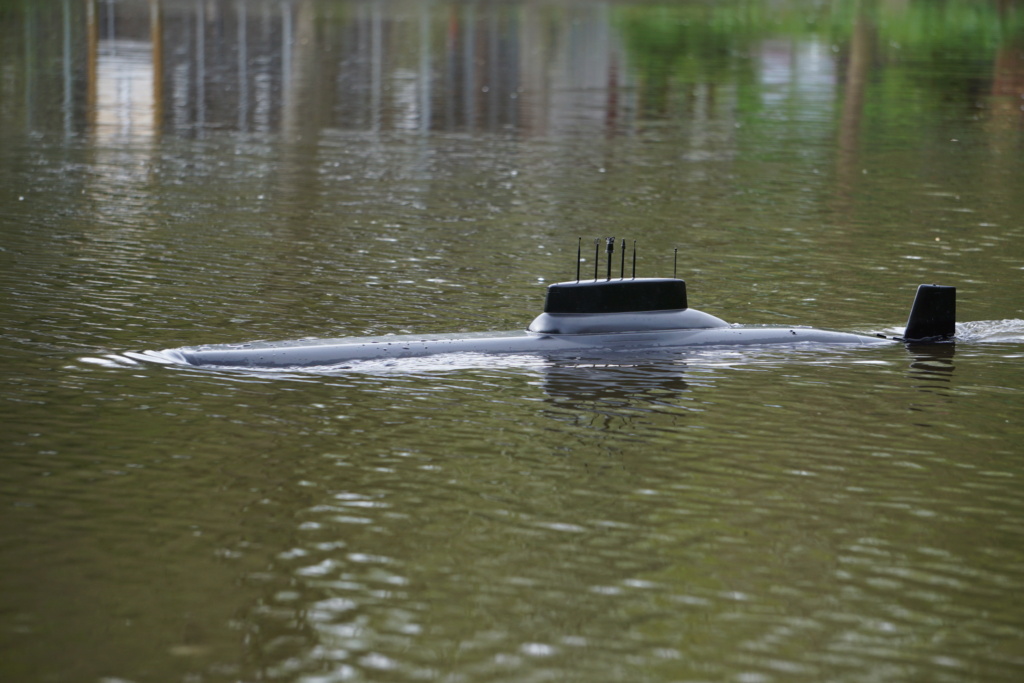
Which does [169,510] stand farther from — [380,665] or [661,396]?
[661,396]

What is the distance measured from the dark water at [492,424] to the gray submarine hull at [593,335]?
14.3 inches

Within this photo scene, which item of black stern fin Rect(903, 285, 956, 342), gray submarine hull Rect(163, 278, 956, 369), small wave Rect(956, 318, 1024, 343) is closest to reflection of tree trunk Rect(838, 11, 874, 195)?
small wave Rect(956, 318, 1024, 343)

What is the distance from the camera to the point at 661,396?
1641 centimetres

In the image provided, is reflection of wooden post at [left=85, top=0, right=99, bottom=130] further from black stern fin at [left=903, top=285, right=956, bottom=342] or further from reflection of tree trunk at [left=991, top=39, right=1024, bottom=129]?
black stern fin at [left=903, top=285, right=956, bottom=342]

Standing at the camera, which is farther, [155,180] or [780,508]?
[155,180]

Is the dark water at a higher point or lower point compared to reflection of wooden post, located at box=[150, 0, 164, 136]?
lower

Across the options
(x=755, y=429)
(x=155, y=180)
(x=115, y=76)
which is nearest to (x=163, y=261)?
(x=155, y=180)

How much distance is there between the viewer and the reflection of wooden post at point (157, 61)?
41.0 metres

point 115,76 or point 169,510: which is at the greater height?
point 115,76

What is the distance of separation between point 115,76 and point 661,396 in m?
38.6

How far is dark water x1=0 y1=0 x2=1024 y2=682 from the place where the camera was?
10.4m

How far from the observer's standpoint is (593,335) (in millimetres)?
18141

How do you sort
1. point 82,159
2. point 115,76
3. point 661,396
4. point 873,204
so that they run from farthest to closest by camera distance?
1. point 115,76
2. point 82,159
3. point 873,204
4. point 661,396

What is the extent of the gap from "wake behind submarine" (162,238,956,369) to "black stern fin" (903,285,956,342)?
0.04 feet
